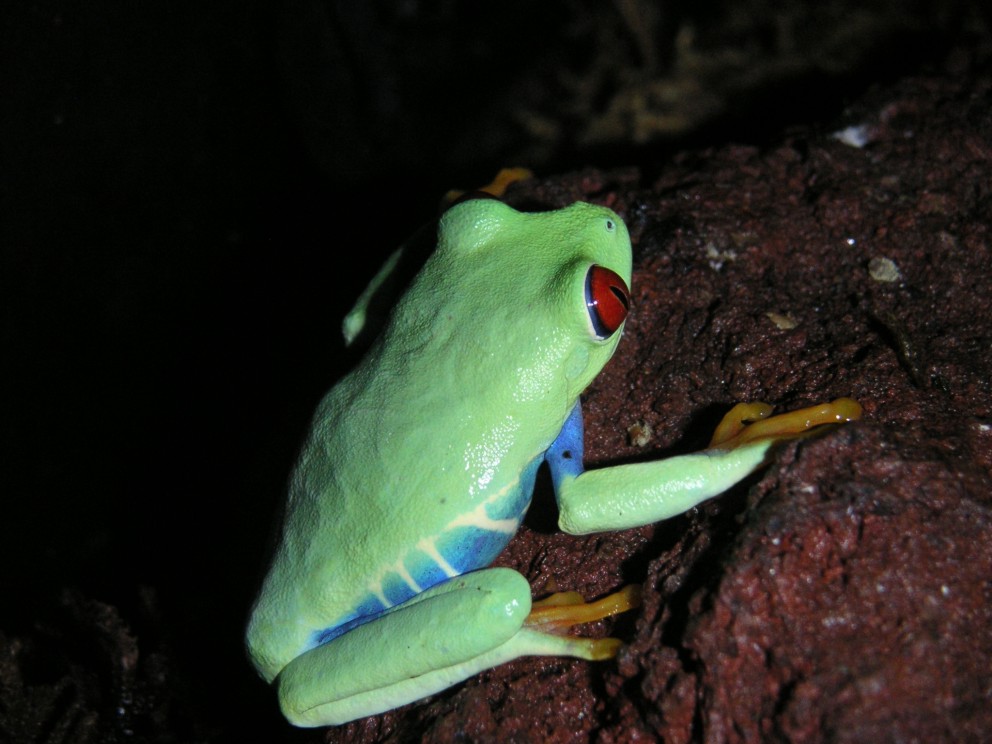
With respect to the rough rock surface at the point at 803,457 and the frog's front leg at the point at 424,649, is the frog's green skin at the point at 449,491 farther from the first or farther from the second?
the rough rock surface at the point at 803,457

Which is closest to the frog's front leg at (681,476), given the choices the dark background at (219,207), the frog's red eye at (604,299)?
the frog's red eye at (604,299)

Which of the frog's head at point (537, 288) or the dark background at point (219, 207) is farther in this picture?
the dark background at point (219, 207)

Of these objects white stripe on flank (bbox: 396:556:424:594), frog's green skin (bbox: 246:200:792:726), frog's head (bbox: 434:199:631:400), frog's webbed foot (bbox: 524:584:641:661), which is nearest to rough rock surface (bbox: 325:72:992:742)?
frog's webbed foot (bbox: 524:584:641:661)

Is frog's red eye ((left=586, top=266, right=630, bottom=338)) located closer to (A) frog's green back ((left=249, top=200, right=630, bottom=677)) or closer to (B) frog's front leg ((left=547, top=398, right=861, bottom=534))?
(A) frog's green back ((left=249, top=200, right=630, bottom=677))

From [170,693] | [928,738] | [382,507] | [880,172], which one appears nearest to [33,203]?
[170,693]

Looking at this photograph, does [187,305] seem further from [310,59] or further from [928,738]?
[928,738]
